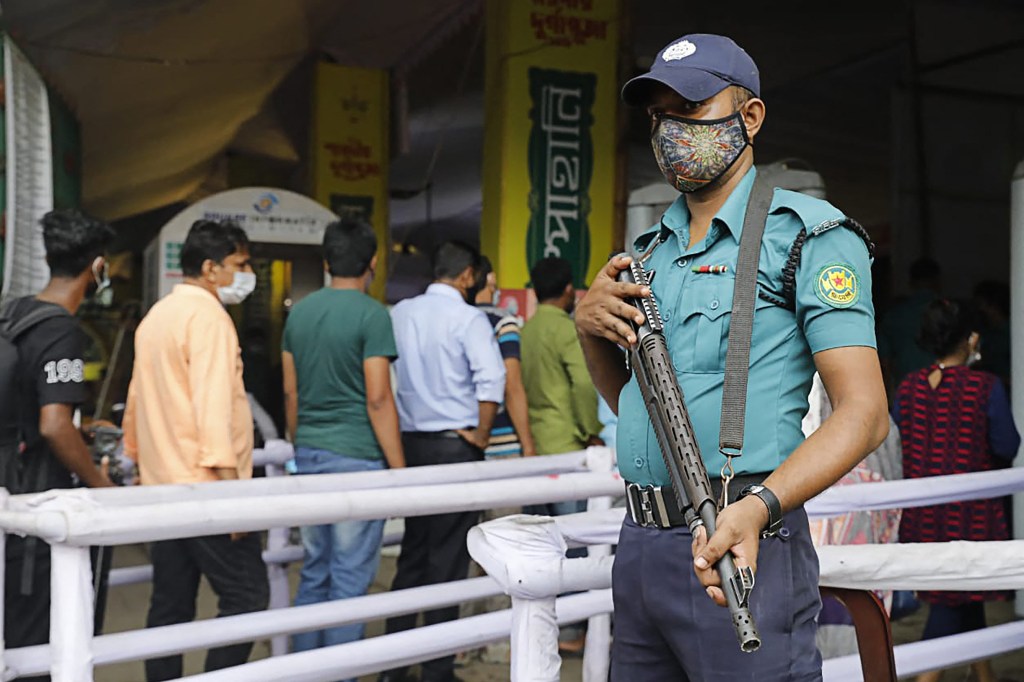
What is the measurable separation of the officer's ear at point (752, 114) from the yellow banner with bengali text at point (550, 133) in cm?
523

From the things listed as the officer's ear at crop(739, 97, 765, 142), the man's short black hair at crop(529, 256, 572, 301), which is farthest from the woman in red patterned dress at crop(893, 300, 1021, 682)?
the officer's ear at crop(739, 97, 765, 142)

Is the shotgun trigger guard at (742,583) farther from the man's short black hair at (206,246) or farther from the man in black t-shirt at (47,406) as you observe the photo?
the man's short black hair at (206,246)

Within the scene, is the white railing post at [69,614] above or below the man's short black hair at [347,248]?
below

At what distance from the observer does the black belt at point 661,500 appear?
5.43 ft

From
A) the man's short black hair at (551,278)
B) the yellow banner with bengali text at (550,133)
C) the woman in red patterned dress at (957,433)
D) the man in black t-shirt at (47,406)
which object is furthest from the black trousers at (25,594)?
the yellow banner with bengali text at (550,133)

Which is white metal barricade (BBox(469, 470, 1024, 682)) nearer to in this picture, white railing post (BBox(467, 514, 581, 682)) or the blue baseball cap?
white railing post (BBox(467, 514, 581, 682))

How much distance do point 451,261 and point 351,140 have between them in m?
5.94

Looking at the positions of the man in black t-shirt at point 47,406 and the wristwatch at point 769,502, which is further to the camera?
the man in black t-shirt at point 47,406

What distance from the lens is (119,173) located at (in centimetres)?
941

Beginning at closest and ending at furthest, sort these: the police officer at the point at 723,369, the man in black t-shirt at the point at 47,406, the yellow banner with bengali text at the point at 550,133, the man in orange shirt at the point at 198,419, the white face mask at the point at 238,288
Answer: the police officer at the point at 723,369
the man in black t-shirt at the point at 47,406
the man in orange shirt at the point at 198,419
the white face mask at the point at 238,288
the yellow banner with bengali text at the point at 550,133

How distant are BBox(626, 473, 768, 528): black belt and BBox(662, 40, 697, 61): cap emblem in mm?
659

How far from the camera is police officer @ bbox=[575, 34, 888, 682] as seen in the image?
5.16 feet

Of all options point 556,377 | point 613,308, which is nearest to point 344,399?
point 556,377

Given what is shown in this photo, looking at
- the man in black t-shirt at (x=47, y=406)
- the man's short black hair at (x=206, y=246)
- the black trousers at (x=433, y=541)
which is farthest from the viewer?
the black trousers at (x=433, y=541)
